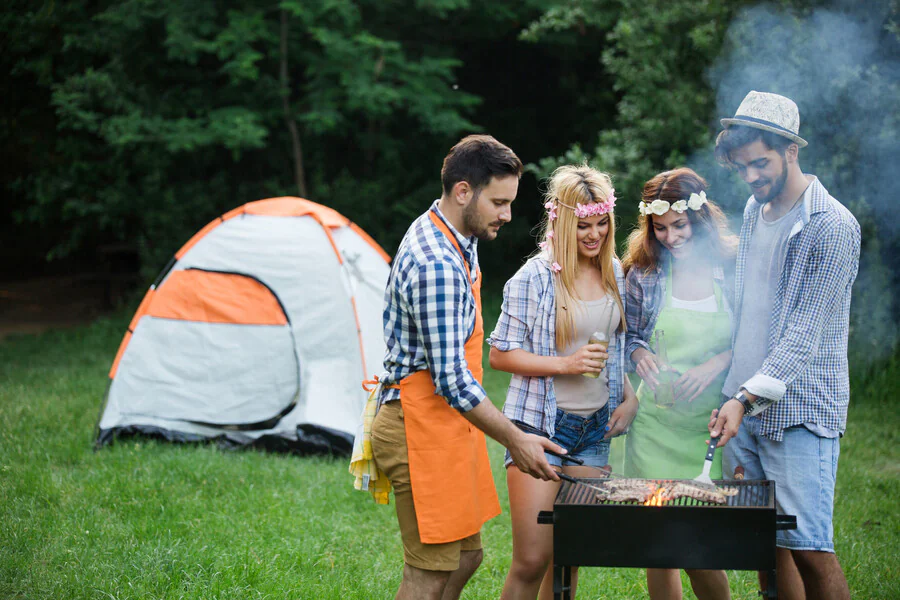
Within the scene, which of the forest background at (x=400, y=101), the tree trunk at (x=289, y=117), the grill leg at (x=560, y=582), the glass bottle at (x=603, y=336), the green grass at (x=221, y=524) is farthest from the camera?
the tree trunk at (x=289, y=117)

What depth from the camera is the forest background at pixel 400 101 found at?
19.3ft

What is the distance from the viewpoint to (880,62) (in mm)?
5613

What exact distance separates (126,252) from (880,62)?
33.6 feet

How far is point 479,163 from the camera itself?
254 cm

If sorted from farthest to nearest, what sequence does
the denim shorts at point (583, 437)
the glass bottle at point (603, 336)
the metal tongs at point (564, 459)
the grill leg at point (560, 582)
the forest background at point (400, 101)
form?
the forest background at point (400, 101) → the denim shorts at point (583, 437) → the glass bottle at point (603, 336) → the metal tongs at point (564, 459) → the grill leg at point (560, 582)

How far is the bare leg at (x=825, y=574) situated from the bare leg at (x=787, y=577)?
0.08 metres

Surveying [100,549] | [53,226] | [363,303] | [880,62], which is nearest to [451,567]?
[100,549]

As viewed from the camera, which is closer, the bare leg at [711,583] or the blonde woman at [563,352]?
the blonde woman at [563,352]

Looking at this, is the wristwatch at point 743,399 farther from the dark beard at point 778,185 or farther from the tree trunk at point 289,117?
the tree trunk at point 289,117

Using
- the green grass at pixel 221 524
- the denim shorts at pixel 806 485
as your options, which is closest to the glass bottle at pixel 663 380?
the denim shorts at pixel 806 485

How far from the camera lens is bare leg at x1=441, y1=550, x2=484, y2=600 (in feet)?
8.99

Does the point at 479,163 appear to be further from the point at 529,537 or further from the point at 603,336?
the point at 529,537

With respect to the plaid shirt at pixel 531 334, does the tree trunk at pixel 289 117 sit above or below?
above

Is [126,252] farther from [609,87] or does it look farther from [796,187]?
[796,187]
